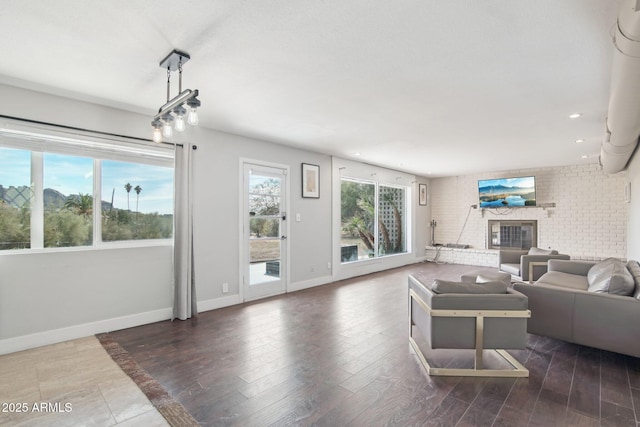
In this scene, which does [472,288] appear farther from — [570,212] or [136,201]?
[570,212]

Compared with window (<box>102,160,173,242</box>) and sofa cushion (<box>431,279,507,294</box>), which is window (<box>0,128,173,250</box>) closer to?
window (<box>102,160,173,242</box>)

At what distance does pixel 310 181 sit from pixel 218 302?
262cm

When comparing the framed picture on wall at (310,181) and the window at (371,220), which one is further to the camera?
the window at (371,220)

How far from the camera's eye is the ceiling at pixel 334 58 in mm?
1849

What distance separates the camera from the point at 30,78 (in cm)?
276

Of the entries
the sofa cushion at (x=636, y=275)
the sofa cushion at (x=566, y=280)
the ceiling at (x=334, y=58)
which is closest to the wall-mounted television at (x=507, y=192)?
the ceiling at (x=334, y=58)

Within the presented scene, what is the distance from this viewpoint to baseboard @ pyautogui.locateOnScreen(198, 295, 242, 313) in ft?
13.8

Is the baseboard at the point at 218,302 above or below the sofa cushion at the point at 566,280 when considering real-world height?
below

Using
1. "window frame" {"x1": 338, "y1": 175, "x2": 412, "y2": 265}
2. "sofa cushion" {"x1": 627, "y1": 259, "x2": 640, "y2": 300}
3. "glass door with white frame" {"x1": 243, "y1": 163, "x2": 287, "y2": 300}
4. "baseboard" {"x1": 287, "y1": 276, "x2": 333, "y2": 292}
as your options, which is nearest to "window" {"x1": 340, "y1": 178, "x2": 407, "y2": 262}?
"window frame" {"x1": 338, "y1": 175, "x2": 412, "y2": 265}

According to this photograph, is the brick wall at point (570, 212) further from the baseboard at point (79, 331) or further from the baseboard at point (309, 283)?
the baseboard at point (79, 331)

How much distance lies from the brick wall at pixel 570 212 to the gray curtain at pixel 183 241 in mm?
7450

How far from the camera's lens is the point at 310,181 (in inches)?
224

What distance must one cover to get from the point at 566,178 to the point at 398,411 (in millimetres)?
7714

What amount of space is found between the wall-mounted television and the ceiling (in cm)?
364
